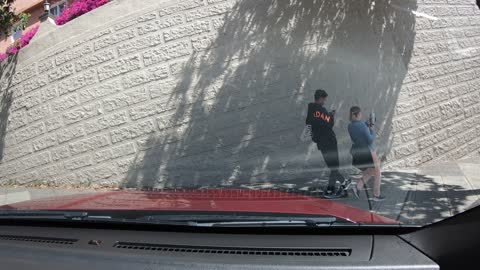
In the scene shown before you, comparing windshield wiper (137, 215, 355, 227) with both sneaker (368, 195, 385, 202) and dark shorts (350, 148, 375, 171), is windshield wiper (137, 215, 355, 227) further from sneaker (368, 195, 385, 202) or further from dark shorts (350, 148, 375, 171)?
dark shorts (350, 148, 375, 171)

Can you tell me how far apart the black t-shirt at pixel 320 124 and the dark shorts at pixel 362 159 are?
142cm

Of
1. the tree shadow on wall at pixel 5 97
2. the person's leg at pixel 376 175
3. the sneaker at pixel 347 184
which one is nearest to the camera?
the person's leg at pixel 376 175

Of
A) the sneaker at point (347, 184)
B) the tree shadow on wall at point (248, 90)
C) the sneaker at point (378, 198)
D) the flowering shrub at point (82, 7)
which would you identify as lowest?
the sneaker at point (378, 198)

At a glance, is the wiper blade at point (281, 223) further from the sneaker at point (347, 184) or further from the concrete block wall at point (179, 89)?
the concrete block wall at point (179, 89)

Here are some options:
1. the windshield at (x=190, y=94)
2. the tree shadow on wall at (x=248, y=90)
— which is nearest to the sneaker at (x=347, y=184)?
the windshield at (x=190, y=94)

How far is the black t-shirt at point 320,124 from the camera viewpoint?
263 inches

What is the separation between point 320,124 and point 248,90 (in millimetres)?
1891

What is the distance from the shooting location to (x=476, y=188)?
2867 mm

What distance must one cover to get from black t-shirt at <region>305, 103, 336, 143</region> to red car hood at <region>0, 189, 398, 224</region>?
10.4 ft

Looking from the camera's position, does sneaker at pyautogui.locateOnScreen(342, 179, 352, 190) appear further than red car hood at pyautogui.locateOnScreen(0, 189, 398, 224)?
Yes

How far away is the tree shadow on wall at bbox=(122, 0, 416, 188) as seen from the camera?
805cm

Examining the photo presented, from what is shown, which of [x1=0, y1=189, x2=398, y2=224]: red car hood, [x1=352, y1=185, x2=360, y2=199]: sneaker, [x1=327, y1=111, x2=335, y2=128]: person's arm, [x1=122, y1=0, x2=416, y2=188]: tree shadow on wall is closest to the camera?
[x1=0, y1=189, x2=398, y2=224]: red car hood

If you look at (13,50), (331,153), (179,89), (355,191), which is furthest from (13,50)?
(355,191)

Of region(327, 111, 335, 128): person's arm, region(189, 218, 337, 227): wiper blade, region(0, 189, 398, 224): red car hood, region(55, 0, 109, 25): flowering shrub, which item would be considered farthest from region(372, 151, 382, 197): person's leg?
region(55, 0, 109, 25): flowering shrub
